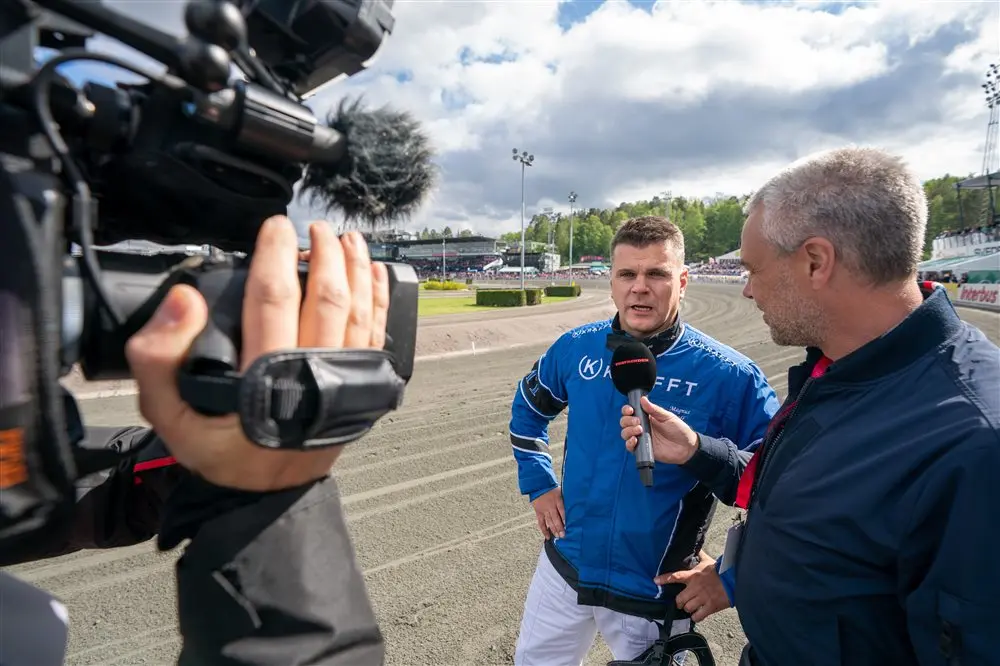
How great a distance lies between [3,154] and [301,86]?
49cm

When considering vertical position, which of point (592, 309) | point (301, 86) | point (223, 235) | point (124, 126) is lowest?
point (592, 309)

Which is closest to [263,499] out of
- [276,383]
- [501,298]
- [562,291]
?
[276,383]

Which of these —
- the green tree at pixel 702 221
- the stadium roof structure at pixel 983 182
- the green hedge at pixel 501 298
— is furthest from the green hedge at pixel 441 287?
the stadium roof structure at pixel 983 182

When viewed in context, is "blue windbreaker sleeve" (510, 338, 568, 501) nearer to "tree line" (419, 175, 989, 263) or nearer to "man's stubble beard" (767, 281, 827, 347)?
"man's stubble beard" (767, 281, 827, 347)

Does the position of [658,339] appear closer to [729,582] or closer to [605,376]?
[605,376]

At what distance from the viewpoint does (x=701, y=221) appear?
110 meters

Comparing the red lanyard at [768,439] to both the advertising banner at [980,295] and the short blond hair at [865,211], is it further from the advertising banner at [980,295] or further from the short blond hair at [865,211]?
the advertising banner at [980,295]

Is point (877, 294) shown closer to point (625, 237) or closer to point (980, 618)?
point (980, 618)

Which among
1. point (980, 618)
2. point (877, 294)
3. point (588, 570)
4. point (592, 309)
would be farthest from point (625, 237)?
point (592, 309)

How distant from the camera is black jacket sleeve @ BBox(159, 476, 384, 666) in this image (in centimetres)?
78

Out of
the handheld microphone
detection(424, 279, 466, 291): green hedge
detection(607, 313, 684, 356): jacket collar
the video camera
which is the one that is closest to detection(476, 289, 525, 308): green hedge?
detection(424, 279, 466, 291): green hedge

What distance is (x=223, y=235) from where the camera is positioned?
1001 mm

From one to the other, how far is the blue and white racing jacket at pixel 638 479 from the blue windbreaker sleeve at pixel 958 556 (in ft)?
3.94

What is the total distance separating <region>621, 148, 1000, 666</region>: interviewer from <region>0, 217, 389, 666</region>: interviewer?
3.93 feet
